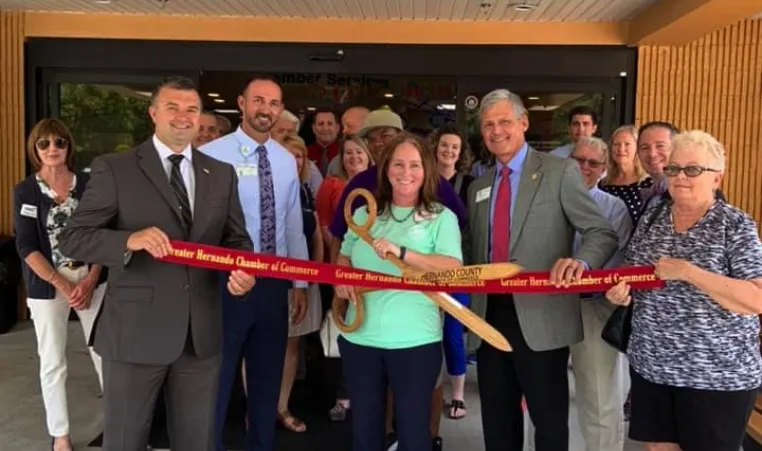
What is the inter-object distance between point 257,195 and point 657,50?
5.53 m

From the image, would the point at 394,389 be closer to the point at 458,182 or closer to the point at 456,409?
the point at 456,409

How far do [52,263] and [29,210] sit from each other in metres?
0.30

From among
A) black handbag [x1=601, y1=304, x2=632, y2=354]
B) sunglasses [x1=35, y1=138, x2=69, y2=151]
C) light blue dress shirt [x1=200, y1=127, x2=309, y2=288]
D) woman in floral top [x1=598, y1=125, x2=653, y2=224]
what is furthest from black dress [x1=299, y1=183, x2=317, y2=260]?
black handbag [x1=601, y1=304, x2=632, y2=354]

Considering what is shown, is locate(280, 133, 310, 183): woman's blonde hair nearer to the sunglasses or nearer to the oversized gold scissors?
the sunglasses

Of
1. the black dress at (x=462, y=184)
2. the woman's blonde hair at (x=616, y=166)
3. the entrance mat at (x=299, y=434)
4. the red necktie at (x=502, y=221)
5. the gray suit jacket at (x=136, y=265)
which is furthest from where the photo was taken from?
the black dress at (x=462, y=184)

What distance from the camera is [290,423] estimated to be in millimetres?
4242

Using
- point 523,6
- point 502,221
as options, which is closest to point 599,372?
point 502,221

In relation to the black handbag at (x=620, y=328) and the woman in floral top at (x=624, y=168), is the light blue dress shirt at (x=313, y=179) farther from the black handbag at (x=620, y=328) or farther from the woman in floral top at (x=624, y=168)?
the black handbag at (x=620, y=328)

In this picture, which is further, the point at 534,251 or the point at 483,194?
the point at 483,194

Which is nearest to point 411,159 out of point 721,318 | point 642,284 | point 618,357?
point 642,284

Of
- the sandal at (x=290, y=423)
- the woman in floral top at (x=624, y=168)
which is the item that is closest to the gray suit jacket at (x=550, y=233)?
the woman in floral top at (x=624, y=168)

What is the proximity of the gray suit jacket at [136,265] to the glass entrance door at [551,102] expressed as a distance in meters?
5.20

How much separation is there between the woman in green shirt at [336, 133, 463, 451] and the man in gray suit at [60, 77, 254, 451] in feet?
1.78

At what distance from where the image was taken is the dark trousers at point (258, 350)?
3.18 metres
